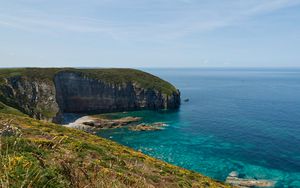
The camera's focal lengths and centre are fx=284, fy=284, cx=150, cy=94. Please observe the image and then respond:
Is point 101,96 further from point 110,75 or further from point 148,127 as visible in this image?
point 148,127

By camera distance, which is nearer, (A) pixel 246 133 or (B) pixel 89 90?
(A) pixel 246 133

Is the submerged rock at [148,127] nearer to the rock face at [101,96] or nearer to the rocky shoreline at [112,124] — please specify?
the rocky shoreline at [112,124]

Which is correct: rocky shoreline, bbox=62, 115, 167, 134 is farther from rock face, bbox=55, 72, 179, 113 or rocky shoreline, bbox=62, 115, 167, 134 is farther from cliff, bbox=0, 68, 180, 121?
rock face, bbox=55, 72, 179, 113

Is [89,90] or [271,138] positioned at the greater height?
[89,90]

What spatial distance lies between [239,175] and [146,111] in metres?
69.2

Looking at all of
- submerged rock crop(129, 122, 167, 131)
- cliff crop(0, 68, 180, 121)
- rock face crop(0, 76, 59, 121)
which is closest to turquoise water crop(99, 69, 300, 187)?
submerged rock crop(129, 122, 167, 131)

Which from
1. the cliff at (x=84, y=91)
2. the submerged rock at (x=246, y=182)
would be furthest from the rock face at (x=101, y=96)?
the submerged rock at (x=246, y=182)

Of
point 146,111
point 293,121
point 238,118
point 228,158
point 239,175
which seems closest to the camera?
point 239,175

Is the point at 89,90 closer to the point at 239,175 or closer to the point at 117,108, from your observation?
the point at 117,108

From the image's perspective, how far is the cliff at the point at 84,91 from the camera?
101m

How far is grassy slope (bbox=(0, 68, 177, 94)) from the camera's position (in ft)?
363

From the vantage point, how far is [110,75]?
133m

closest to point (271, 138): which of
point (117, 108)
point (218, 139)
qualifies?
point (218, 139)

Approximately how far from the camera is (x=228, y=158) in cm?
6322
